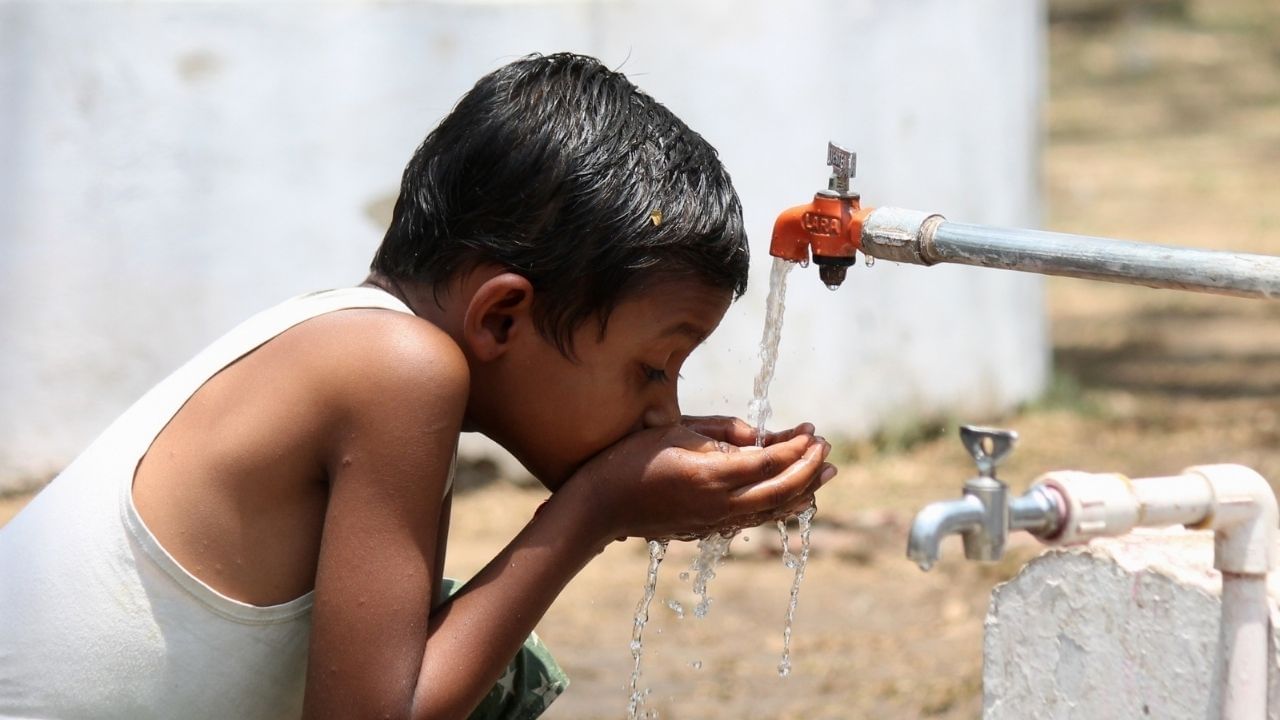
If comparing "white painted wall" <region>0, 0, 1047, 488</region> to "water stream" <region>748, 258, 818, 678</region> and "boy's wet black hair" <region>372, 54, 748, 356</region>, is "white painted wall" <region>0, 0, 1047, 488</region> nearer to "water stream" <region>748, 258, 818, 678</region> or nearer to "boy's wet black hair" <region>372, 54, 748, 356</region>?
"water stream" <region>748, 258, 818, 678</region>

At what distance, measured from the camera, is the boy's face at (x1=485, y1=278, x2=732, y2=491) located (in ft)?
6.00

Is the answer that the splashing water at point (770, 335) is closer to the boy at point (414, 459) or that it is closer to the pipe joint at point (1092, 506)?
the boy at point (414, 459)

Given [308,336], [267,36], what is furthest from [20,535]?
[267,36]

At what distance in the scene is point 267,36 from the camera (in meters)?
4.62

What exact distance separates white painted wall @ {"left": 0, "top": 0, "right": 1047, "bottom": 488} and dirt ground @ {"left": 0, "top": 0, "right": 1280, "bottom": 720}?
504mm

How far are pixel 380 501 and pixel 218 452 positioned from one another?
0.19m

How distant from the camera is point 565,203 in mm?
1827

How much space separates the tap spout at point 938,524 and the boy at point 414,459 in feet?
1.40

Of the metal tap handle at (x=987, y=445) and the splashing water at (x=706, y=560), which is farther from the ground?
the metal tap handle at (x=987, y=445)

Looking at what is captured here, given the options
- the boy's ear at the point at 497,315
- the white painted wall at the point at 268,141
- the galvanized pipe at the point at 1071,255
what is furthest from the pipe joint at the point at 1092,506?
the white painted wall at the point at 268,141

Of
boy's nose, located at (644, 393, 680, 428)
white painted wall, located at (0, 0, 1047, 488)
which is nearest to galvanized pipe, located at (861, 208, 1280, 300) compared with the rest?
boy's nose, located at (644, 393, 680, 428)

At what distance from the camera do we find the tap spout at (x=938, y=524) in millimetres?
1332

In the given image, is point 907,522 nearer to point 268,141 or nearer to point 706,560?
point 268,141

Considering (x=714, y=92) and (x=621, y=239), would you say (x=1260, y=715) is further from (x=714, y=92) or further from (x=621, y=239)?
(x=714, y=92)
